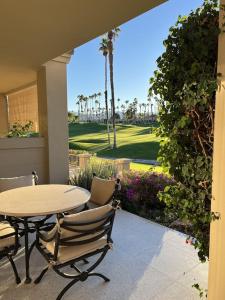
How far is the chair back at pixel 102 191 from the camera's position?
2860 mm

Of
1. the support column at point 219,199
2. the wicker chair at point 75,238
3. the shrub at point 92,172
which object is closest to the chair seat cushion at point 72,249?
the wicker chair at point 75,238

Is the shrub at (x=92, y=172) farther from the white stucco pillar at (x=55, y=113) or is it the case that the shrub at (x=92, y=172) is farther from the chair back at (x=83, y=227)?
the chair back at (x=83, y=227)

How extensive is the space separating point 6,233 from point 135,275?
1.40 meters

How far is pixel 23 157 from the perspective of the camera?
4645mm

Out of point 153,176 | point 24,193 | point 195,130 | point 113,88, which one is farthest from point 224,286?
point 113,88

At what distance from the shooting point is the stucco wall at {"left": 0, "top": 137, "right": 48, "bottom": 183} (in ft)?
14.5

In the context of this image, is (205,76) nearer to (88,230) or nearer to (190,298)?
(88,230)

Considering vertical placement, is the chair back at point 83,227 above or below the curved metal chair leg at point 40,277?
above

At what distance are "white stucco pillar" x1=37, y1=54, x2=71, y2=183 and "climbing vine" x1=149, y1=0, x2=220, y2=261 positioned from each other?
11.3 feet

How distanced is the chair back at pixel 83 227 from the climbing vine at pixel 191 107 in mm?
593

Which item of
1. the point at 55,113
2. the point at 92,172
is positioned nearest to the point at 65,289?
the point at 92,172

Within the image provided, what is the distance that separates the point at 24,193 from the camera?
2.73 metres

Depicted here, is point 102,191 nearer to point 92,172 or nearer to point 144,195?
point 144,195

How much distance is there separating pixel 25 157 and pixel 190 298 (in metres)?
3.82
